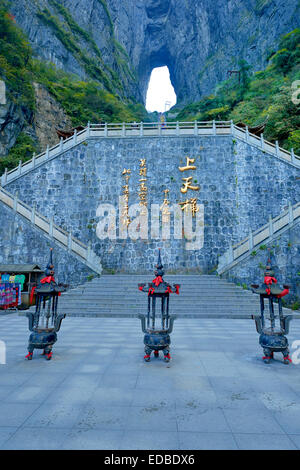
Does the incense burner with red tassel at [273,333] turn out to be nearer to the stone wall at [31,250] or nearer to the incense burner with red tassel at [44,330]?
the incense burner with red tassel at [44,330]

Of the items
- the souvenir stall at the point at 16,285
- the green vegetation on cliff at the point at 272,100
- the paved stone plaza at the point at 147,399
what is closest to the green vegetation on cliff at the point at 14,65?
the souvenir stall at the point at 16,285

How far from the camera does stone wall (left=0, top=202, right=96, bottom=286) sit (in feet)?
50.2

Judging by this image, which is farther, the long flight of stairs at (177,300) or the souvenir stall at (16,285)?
the souvenir stall at (16,285)

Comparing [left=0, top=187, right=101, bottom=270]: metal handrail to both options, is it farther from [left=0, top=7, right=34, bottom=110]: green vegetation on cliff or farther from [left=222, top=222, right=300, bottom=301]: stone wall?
[left=0, top=7, right=34, bottom=110]: green vegetation on cliff

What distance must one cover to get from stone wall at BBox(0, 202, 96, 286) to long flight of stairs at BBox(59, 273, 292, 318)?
121 cm

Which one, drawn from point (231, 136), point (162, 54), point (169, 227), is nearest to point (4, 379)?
point (169, 227)

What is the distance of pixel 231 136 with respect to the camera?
19.2 meters

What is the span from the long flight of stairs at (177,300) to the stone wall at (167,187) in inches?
140

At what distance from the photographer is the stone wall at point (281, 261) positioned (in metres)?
13.3

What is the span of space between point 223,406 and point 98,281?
1209 centimetres

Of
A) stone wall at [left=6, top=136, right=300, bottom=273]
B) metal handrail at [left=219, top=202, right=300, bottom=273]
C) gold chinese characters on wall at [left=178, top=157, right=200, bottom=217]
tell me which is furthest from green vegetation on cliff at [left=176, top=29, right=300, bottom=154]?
metal handrail at [left=219, top=202, right=300, bottom=273]

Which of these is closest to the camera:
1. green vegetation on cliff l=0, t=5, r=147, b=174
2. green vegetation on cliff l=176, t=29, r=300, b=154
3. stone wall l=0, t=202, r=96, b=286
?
stone wall l=0, t=202, r=96, b=286

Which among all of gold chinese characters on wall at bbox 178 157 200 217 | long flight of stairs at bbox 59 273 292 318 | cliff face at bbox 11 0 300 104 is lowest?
long flight of stairs at bbox 59 273 292 318
